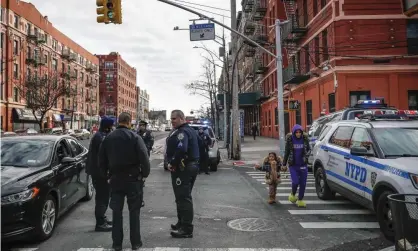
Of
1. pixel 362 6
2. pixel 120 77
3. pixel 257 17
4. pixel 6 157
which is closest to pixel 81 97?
pixel 120 77

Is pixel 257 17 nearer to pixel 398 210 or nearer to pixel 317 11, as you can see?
pixel 317 11

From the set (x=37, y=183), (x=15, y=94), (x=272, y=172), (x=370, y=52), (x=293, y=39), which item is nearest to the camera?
(x=37, y=183)

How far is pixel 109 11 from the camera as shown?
40.8ft

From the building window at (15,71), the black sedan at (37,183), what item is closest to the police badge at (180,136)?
the black sedan at (37,183)

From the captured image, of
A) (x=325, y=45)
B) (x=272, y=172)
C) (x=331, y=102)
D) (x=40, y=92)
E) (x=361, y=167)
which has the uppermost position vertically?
(x=325, y=45)

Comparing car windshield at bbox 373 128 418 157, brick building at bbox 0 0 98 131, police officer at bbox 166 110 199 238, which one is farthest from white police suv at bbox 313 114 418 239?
brick building at bbox 0 0 98 131

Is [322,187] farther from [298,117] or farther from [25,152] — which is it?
[298,117]

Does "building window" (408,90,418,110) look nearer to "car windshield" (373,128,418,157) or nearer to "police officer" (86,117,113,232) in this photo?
"car windshield" (373,128,418,157)

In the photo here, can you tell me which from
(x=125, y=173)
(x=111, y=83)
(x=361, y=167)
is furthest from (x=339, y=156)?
(x=111, y=83)

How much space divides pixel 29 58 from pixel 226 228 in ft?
167

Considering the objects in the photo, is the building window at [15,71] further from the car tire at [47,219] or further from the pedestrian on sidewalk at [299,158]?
the pedestrian on sidewalk at [299,158]

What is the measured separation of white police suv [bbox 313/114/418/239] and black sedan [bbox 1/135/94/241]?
4.90 meters

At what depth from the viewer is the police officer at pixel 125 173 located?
5164mm

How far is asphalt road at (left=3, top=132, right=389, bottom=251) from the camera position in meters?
5.53
